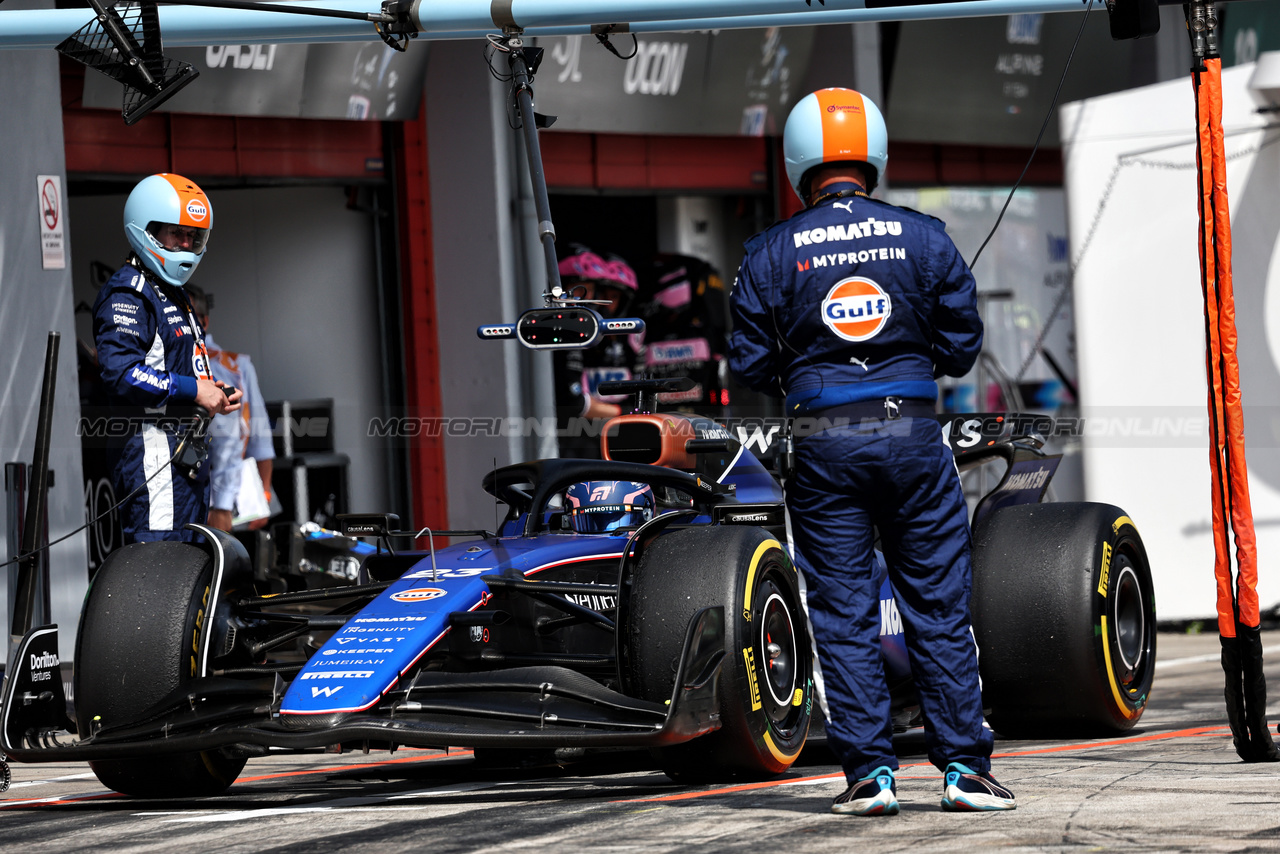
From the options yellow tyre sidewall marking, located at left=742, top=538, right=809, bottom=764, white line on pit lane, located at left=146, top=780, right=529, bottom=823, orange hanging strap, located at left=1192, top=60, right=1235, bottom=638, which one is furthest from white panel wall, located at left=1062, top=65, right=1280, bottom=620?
white line on pit lane, located at left=146, top=780, right=529, bottom=823

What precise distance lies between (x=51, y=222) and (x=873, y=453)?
6.37m

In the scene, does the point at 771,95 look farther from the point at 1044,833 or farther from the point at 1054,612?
the point at 1044,833

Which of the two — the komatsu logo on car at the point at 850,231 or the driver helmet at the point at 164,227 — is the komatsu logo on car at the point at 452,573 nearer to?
the komatsu logo on car at the point at 850,231

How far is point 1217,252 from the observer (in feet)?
17.7

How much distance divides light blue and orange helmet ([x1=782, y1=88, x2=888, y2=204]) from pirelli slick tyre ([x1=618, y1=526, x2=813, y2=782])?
110cm

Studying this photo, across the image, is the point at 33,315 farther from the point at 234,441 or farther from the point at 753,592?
the point at 753,592

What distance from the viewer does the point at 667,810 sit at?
4.41 metres

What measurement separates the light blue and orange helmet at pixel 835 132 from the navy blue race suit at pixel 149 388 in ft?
8.91

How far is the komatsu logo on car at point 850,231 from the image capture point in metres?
4.53

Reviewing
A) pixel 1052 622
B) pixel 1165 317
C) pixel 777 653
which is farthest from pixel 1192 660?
pixel 777 653

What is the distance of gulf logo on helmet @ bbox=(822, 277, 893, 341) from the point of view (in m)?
4.50

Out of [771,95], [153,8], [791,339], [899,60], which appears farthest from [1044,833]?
[899,60]

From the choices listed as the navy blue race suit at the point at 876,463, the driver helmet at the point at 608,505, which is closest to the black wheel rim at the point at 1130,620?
the driver helmet at the point at 608,505

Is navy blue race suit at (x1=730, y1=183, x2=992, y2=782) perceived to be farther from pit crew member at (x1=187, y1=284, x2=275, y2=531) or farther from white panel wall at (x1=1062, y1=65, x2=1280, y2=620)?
white panel wall at (x1=1062, y1=65, x2=1280, y2=620)
